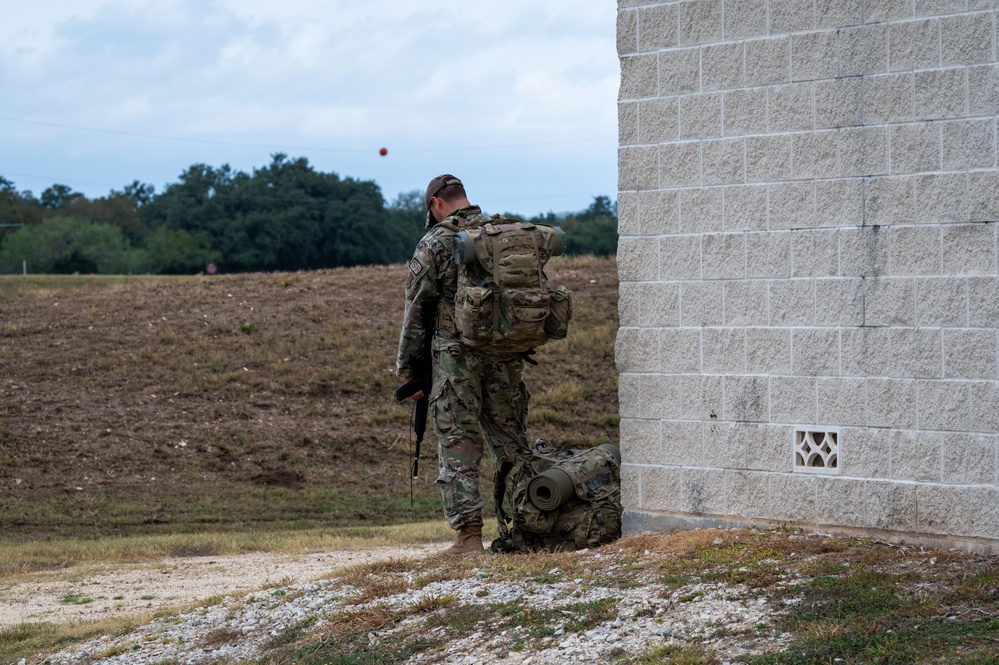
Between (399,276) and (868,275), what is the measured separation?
58.5 feet

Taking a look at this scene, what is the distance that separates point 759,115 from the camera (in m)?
6.93

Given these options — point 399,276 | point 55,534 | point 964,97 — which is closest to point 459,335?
point 964,97

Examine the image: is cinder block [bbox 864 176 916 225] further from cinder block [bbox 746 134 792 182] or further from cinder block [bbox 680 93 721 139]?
cinder block [bbox 680 93 721 139]

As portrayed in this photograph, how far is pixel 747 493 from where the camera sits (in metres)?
6.96

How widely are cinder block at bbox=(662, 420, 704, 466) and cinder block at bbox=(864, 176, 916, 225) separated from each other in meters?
1.54

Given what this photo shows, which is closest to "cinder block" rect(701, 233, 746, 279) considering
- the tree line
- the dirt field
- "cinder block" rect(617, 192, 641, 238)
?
"cinder block" rect(617, 192, 641, 238)

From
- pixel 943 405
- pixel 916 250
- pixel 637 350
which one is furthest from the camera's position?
pixel 637 350

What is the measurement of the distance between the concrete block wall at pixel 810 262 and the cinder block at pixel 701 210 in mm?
13

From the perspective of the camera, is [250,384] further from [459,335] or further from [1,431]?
[459,335]

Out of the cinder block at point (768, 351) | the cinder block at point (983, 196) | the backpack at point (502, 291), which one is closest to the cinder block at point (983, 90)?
the cinder block at point (983, 196)

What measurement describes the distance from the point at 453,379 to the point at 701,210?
176cm

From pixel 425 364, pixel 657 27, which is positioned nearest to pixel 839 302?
pixel 657 27

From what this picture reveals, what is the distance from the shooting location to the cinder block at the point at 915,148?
637cm

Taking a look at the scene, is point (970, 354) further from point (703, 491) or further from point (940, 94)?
point (703, 491)
